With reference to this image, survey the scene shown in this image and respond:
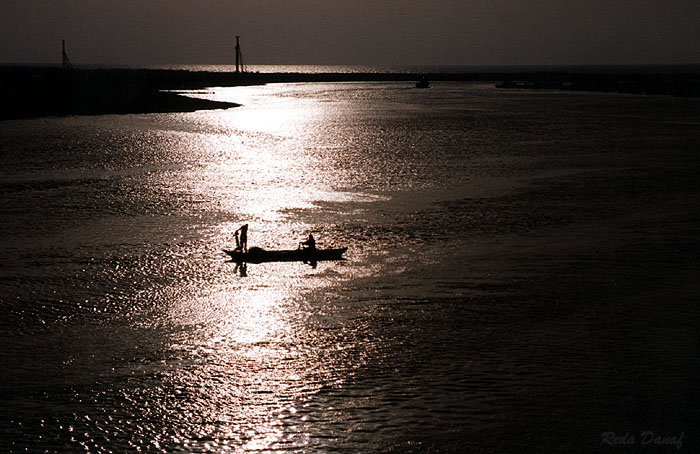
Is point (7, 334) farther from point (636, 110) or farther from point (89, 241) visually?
point (636, 110)

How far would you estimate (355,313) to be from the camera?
2302cm

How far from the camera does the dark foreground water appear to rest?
16.0 m

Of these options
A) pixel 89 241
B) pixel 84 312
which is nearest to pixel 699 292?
pixel 84 312

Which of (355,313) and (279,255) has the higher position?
(279,255)

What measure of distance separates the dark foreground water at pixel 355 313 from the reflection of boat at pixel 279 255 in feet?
1.53

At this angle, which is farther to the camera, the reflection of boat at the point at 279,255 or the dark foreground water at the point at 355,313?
the reflection of boat at the point at 279,255

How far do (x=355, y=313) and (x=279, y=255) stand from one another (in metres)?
6.48

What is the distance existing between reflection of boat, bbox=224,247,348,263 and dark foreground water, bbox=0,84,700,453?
1.53 feet

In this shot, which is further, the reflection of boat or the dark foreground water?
the reflection of boat

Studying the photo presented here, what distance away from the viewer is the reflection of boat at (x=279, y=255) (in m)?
28.5

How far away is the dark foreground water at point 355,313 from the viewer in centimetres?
1602

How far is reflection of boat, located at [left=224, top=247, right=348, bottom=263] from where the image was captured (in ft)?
93.4

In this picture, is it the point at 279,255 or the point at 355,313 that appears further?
the point at 279,255

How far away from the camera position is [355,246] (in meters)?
31.0
